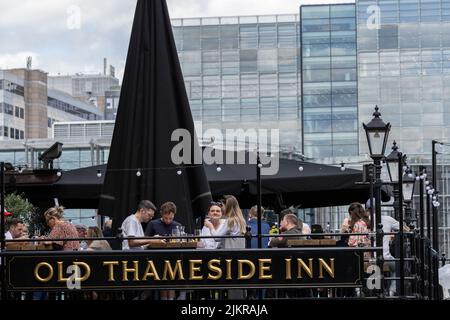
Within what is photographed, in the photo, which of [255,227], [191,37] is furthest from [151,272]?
[191,37]

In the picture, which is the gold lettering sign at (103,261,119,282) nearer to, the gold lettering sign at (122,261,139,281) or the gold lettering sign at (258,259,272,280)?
the gold lettering sign at (122,261,139,281)

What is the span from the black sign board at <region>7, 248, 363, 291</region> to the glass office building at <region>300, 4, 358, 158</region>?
73.0m

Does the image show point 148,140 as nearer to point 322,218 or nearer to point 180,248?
point 180,248

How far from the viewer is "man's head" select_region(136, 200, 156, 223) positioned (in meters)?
11.4

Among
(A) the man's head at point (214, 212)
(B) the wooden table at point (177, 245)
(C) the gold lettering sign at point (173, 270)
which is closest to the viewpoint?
(C) the gold lettering sign at point (173, 270)

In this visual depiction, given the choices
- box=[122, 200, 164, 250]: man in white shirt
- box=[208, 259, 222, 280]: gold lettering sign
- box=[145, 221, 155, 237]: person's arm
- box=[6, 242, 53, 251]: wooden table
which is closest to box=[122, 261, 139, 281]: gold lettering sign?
box=[208, 259, 222, 280]: gold lettering sign

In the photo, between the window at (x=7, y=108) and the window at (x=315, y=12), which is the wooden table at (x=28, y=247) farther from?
the window at (x=7, y=108)

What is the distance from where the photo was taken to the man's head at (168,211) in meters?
11.4

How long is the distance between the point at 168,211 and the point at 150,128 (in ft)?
3.01

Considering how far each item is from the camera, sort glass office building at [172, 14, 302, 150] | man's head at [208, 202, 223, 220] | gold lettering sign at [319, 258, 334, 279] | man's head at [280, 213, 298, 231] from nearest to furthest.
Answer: gold lettering sign at [319, 258, 334, 279] → man's head at [208, 202, 223, 220] → man's head at [280, 213, 298, 231] → glass office building at [172, 14, 302, 150]

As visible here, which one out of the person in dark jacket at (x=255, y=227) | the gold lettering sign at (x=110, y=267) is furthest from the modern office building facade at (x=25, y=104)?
the gold lettering sign at (x=110, y=267)

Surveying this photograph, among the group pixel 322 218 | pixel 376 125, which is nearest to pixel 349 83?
pixel 322 218
